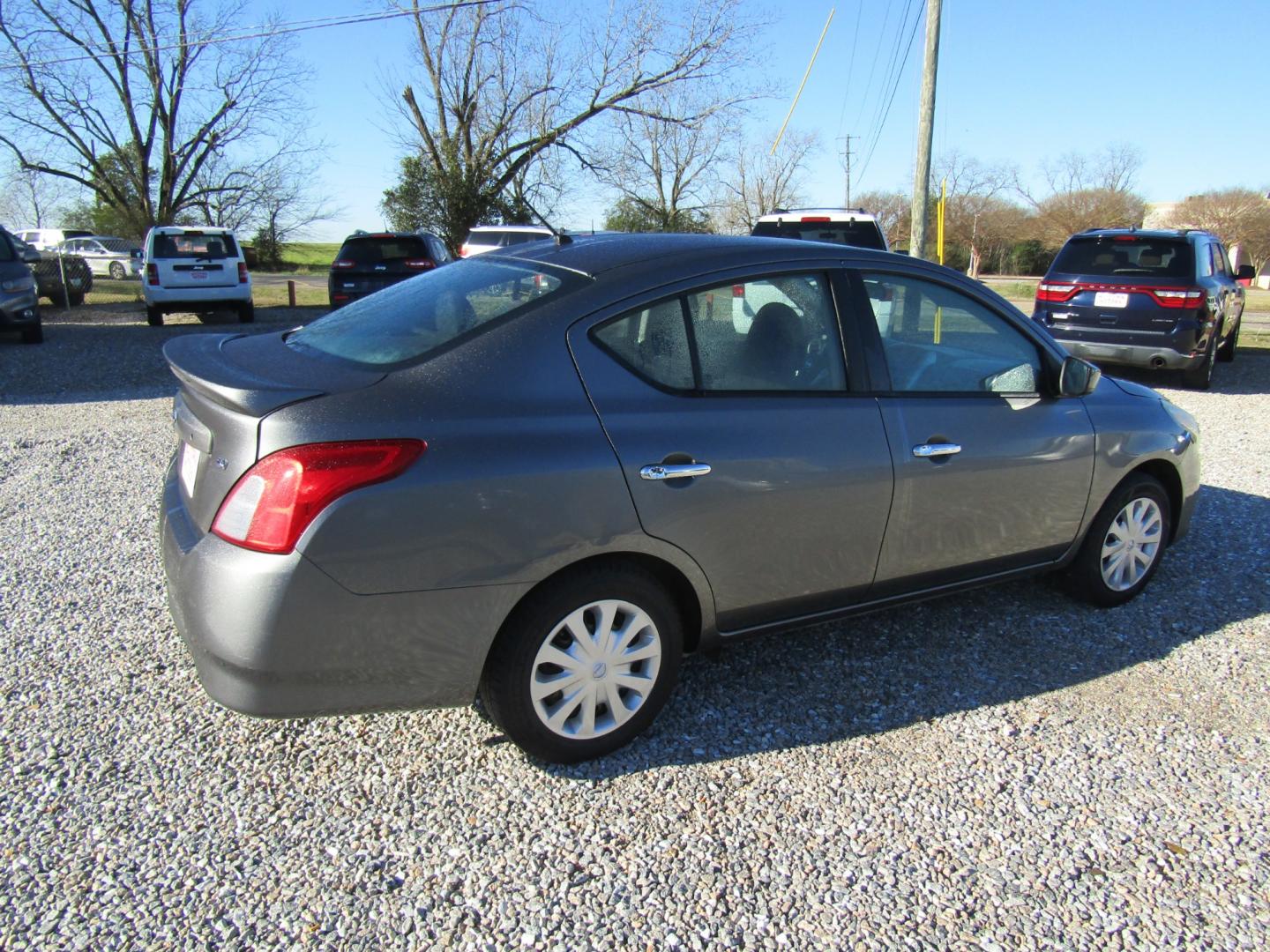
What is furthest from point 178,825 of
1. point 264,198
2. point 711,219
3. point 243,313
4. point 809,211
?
point 711,219

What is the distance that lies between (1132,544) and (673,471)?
2.58 meters

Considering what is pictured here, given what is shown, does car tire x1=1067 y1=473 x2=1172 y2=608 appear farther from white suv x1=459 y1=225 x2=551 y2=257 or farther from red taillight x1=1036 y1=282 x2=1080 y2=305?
white suv x1=459 y1=225 x2=551 y2=257

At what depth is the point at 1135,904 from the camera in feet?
7.86

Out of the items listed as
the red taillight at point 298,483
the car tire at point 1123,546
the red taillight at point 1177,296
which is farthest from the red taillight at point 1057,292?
the red taillight at point 298,483

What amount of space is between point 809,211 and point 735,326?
825 cm

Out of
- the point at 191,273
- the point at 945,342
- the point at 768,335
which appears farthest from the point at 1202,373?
the point at 191,273

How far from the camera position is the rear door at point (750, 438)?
111 inches

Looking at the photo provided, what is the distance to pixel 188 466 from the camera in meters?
2.90

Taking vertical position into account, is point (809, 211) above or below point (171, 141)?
below

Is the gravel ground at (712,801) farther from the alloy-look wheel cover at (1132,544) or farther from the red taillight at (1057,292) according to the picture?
the red taillight at (1057,292)

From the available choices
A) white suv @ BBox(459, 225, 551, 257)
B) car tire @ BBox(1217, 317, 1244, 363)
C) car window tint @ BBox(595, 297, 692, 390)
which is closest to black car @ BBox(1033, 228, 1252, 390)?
car tire @ BBox(1217, 317, 1244, 363)

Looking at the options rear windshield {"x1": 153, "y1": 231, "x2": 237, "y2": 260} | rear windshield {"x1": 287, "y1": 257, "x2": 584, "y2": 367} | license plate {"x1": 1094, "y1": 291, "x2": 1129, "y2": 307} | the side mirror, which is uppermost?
rear windshield {"x1": 153, "y1": 231, "x2": 237, "y2": 260}

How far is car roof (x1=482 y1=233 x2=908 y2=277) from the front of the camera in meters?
3.11

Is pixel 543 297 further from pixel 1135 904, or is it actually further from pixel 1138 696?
pixel 1138 696
